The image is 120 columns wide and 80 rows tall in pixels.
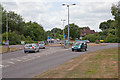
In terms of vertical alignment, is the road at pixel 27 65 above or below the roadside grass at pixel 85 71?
below

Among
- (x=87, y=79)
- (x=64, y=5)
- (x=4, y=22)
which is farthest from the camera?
(x=4, y=22)

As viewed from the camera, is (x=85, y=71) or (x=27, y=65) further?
(x=27, y=65)

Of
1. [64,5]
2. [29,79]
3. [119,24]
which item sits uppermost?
[64,5]

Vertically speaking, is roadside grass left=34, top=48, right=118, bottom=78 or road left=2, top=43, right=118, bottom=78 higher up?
roadside grass left=34, top=48, right=118, bottom=78

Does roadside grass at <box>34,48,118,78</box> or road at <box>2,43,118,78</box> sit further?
road at <box>2,43,118,78</box>

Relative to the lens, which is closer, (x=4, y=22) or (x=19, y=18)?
(x=4, y=22)

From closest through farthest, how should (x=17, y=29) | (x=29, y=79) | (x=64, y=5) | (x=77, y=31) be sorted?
(x=29, y=79) < (x=64, y=5) < (x=17, y=29) < (x=77, y=31)

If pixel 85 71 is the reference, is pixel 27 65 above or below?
below

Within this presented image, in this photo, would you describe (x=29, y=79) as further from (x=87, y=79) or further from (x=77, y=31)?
(x=77, y=31)

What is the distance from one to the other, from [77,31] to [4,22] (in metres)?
38.3

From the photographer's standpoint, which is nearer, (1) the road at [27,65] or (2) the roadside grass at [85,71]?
(2) the roadside grass at [85,71]

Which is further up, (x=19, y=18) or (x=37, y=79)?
(x=19, y=18)

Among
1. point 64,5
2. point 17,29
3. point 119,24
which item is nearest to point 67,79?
point 119,24

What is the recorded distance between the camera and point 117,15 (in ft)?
99.1
